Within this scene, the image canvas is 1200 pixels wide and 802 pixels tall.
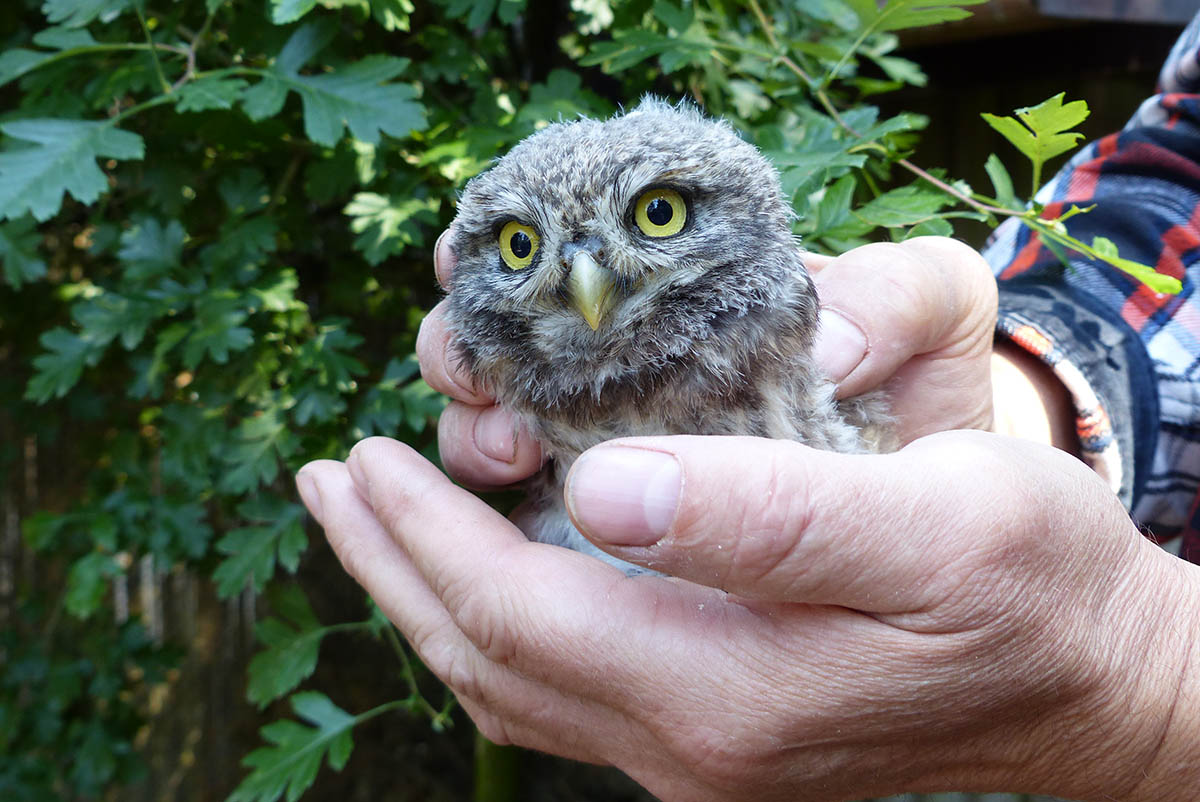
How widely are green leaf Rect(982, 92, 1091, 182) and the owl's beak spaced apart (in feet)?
2.23

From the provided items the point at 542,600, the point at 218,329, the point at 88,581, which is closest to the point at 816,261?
the point at 542,600

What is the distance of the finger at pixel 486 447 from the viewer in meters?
1.83

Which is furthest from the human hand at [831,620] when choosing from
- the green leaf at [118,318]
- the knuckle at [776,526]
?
the green leaf at [118,318]

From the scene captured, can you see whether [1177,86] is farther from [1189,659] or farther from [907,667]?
[907,667]

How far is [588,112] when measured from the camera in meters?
1.93

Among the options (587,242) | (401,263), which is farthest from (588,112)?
(401,263)

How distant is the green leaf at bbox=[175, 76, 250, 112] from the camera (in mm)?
1741

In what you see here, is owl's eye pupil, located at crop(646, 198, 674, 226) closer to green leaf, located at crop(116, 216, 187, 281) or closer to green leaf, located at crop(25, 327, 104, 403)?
green leaf, located at crop(116, 216, 187, 281)

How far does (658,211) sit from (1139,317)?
53.8 inches

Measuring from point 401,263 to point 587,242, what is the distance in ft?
4.39

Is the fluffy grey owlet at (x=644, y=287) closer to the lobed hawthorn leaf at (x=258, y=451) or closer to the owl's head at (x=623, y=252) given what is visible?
the owl's head at (x=623, y=252)

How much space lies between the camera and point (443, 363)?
71.7 inches

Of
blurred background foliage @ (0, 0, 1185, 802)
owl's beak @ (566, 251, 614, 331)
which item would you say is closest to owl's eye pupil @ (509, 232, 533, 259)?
owl's beak @ (566, 251, 614, 331)

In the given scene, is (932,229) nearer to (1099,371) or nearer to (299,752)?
(1099,371)
